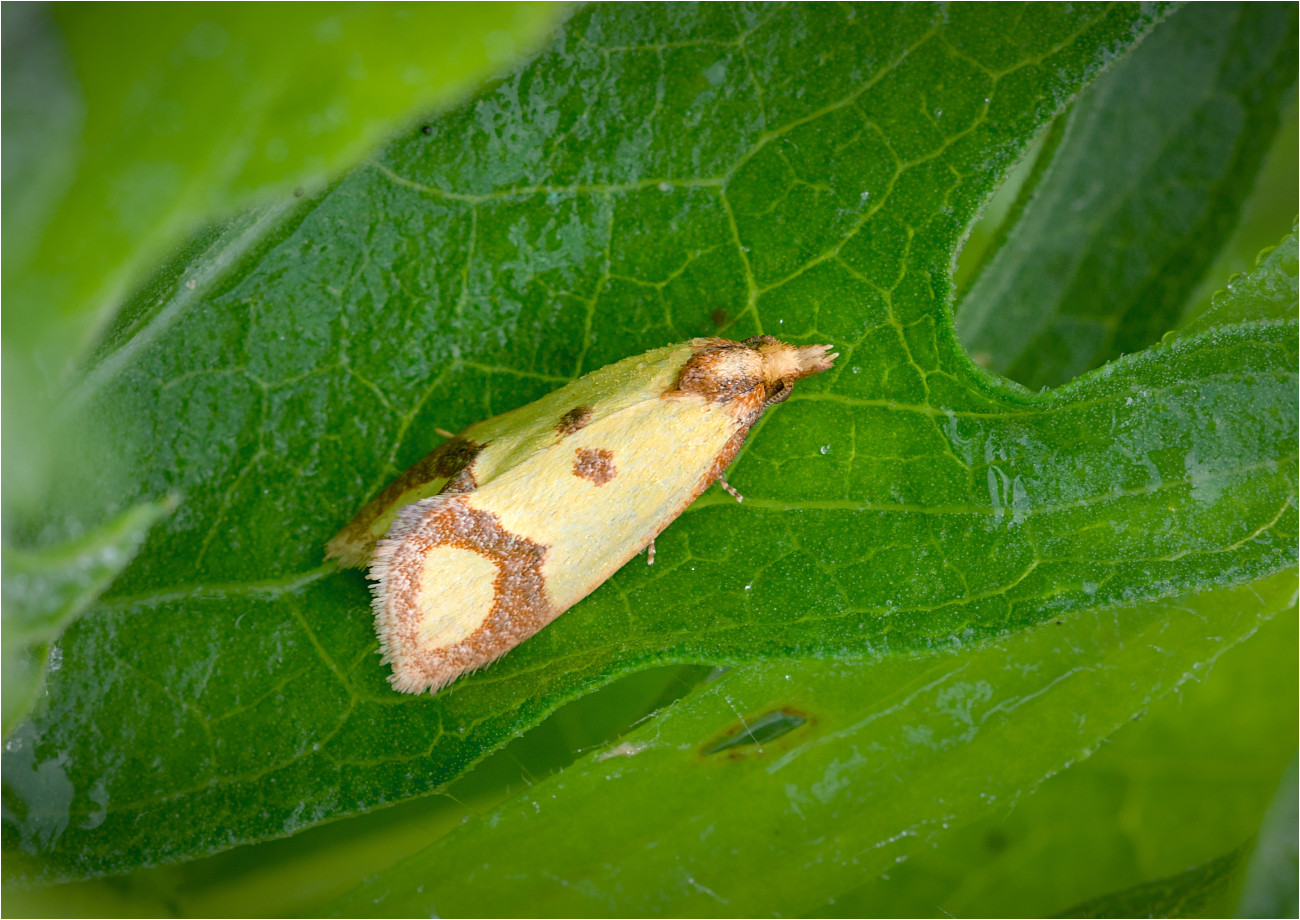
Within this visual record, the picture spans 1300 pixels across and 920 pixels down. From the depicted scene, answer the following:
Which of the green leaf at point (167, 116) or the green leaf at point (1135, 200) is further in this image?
the green leaf at point (1135, 200)

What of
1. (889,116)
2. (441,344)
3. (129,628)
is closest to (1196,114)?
(889,116)

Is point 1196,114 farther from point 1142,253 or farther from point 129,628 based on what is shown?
point 129,628

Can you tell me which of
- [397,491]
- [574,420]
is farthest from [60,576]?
[574,420]

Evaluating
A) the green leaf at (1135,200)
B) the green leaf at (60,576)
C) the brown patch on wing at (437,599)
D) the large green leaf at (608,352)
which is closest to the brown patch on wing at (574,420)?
the large green leaf at (608,352)

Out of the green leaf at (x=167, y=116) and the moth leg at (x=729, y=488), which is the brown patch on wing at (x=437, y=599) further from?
the green leaf at (x=167, y=116)

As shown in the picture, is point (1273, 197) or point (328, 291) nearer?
point (328, 291)

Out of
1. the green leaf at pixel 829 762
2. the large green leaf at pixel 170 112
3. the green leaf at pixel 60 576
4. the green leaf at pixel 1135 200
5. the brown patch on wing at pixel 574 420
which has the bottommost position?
the green leaf at pixel 829 762
